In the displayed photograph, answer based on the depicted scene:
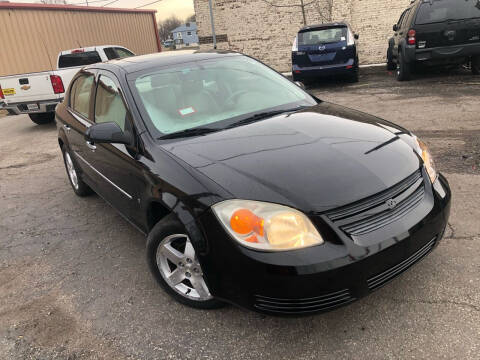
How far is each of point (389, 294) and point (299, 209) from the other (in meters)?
1.03

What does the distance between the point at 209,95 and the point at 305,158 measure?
1.21 metres

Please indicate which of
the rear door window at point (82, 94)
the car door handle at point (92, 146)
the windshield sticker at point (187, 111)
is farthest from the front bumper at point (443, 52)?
the car door handle at point (92, 146)

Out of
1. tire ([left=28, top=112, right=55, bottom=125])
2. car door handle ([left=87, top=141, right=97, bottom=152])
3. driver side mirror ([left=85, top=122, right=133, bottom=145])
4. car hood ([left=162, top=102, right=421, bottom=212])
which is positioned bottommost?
tire ([left=28, top=112, right=55, bottom=125])

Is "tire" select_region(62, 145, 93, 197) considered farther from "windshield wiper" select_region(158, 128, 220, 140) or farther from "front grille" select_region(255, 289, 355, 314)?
"front grille" select_region(255, 289, 355, 314)

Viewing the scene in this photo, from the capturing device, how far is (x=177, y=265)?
2574mm

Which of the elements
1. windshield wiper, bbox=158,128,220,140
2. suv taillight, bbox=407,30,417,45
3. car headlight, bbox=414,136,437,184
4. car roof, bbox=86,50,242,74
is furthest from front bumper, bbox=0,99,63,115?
car headlight, bbox=414,136,437,184

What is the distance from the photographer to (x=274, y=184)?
2131 millimetres

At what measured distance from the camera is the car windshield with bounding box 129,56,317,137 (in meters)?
2.94

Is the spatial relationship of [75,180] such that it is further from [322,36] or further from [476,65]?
[476,65]

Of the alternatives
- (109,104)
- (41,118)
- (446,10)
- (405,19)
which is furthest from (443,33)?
(41,118)

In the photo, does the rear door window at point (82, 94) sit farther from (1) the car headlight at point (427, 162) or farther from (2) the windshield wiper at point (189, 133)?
(1) the car headlight at point (427, 162)

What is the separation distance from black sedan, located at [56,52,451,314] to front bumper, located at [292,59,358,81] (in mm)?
7330

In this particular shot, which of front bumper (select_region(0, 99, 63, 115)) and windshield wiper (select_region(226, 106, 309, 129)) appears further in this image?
front bumper (select_region(0, 99, 63, 115))

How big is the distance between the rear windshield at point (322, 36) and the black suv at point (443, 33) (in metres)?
1.81
